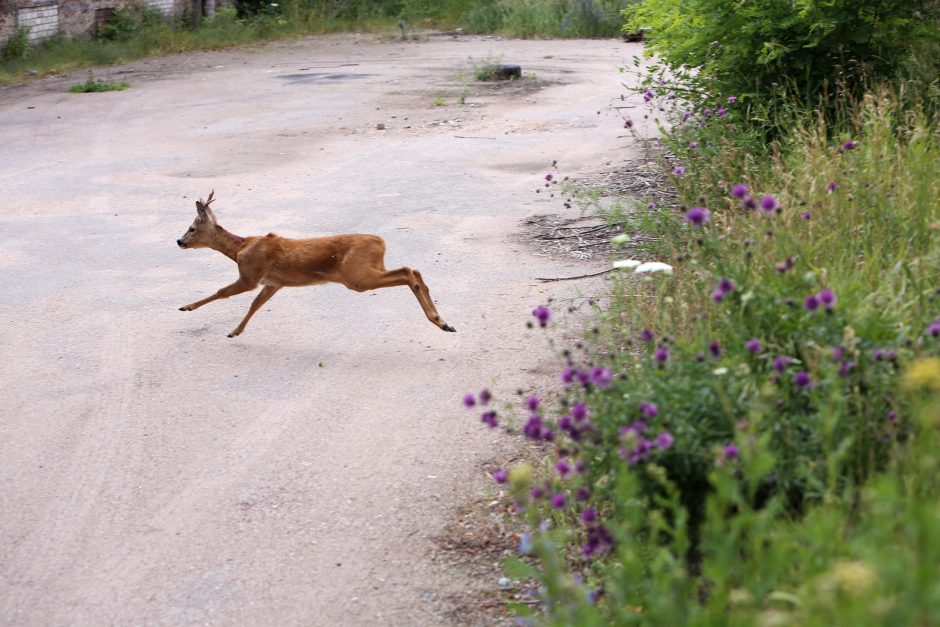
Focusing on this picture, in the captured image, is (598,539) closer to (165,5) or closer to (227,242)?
(227,242)

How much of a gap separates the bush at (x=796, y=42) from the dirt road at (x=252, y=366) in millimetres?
2078

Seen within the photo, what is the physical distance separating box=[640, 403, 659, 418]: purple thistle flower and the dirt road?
52.3 inches

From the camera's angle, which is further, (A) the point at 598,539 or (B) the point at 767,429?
(B) the point at 767,429

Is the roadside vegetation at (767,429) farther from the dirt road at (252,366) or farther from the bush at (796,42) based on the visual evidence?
the bush at (796,42)

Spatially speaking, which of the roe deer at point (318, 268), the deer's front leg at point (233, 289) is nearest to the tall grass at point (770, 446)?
the roe deer at point (318, 268)

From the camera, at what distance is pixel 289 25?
30328 mm

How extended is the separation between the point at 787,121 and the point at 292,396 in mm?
4669

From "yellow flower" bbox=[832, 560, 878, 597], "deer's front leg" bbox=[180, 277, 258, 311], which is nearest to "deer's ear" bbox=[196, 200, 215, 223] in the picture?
"deer's front leg" bbox=[180, 277, 258, 311]

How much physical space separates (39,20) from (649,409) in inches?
946

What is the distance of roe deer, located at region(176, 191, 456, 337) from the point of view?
816cm

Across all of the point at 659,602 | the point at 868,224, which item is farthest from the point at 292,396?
the point at 659,602

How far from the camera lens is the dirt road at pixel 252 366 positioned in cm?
527

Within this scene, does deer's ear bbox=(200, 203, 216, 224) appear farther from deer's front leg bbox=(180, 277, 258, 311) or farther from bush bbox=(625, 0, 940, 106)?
bush bbox=(625, 0, 940, 106)

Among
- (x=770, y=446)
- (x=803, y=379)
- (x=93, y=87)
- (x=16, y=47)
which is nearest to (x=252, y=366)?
(x=770, y=446)
